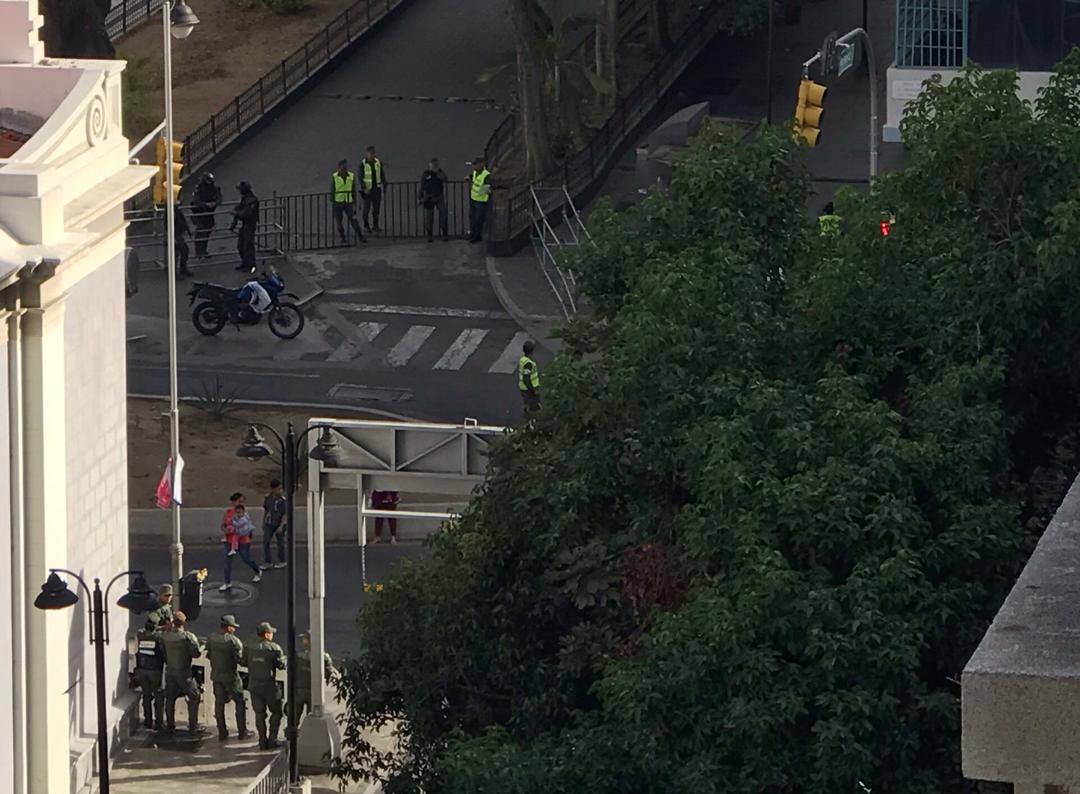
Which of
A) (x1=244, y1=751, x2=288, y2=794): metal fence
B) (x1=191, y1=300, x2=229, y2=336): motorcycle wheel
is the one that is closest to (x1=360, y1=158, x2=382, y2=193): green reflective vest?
(x1=191, y1=300, x2=229, y2=336): motorcycle wheel

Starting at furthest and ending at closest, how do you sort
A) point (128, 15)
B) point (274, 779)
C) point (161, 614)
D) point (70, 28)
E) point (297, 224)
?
point (128, 15)
point (297, 224)
point (70, 28)
point (161, 614)
point (274, 779)

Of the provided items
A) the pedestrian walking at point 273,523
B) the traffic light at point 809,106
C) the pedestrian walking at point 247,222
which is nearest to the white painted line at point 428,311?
the pedestrian walking at point 247,222

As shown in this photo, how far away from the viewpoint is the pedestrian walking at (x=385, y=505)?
32031mm

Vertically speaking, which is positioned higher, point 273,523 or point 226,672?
point 273,523

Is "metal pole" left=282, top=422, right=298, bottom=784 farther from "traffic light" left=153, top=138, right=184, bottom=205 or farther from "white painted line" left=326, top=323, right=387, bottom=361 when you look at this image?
"white painted line" left=326, top=323, right=387, bottom=361

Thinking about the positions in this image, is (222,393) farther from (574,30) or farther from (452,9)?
(452,9)

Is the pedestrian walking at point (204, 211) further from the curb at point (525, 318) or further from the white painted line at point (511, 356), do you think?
the white painted line at point (511, 356)

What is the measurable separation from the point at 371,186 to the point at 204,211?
3.02 meters

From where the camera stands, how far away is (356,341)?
41469 mm

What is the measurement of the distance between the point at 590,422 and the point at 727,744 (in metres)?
3.56

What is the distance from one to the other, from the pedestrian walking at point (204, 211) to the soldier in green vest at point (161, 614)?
1664cm

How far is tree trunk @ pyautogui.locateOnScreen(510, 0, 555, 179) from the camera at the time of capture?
45.1m

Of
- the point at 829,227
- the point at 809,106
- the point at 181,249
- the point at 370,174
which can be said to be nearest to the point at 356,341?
the point at 181,249

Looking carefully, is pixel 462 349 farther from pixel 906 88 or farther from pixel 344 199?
pixel 906 88
